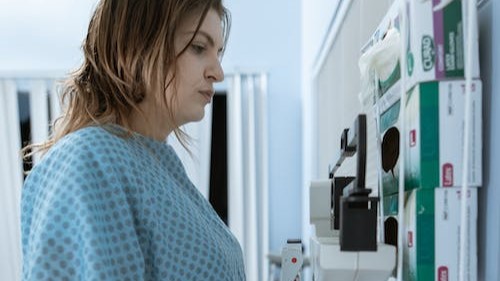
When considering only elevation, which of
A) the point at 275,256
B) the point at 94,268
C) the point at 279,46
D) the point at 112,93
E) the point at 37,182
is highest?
the point at 279,46

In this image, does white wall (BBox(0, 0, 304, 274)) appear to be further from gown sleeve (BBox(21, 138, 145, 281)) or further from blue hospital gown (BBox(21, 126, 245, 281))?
gown sleeve (BBox(21, 138, 145, 281))

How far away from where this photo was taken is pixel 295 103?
3.63 metres

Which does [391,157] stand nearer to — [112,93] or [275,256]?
[112,93]

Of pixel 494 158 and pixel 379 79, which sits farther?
pixel 379 79

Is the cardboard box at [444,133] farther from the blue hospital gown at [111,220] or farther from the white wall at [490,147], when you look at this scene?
the blue hospital gown at [111,220]

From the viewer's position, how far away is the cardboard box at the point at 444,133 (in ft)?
2.19

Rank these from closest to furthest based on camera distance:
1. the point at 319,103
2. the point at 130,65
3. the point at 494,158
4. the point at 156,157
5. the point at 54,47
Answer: the point at 494,158
the point at 130,65
the point at 156,157
the point at 319,103
the point at 54,47

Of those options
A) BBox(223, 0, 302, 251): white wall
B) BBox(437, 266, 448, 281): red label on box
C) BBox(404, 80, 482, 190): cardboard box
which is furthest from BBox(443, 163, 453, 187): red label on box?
BBox(223, 0, 302, 251): white wall

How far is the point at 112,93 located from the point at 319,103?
2097mm

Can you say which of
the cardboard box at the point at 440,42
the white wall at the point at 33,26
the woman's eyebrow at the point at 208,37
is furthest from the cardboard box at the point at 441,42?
the white wall at the point at 33,26

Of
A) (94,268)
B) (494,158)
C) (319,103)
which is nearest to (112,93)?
(94,268)

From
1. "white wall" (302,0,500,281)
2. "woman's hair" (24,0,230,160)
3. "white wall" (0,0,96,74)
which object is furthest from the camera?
"white wall" (0,0,96,74)

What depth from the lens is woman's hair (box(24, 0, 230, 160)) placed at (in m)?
0.81

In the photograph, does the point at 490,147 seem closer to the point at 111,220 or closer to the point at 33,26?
the point at 111,220
